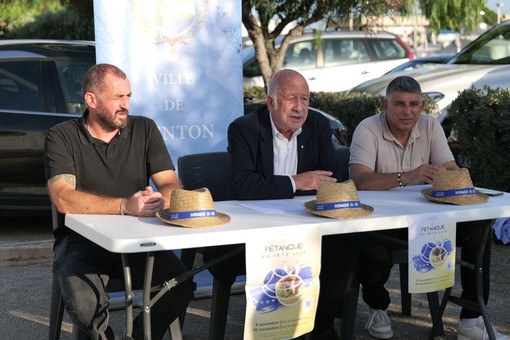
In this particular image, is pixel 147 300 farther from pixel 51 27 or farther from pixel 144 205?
pixel 51 27

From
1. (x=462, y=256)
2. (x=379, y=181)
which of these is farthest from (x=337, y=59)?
(x=462, y=256)

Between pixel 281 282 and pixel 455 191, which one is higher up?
pixel 455 191

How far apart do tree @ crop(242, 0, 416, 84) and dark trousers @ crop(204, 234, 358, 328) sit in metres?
6.27

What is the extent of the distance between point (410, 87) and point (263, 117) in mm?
816

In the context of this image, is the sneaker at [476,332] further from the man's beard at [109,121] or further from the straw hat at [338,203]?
the man's beard at [109,121]

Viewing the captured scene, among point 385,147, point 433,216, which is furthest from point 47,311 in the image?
point 433,216

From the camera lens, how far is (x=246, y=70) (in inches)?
603

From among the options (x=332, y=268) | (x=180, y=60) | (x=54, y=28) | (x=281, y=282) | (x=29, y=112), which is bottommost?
(x=332, y=268)

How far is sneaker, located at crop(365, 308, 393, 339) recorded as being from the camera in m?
4.98

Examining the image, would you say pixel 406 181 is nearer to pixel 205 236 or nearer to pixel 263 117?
pixel 263 117

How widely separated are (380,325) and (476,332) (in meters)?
0.52

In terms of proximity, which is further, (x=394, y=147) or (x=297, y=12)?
(x=297, y=12)

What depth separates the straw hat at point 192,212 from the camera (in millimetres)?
3736

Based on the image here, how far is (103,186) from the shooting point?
4488 millimetres
